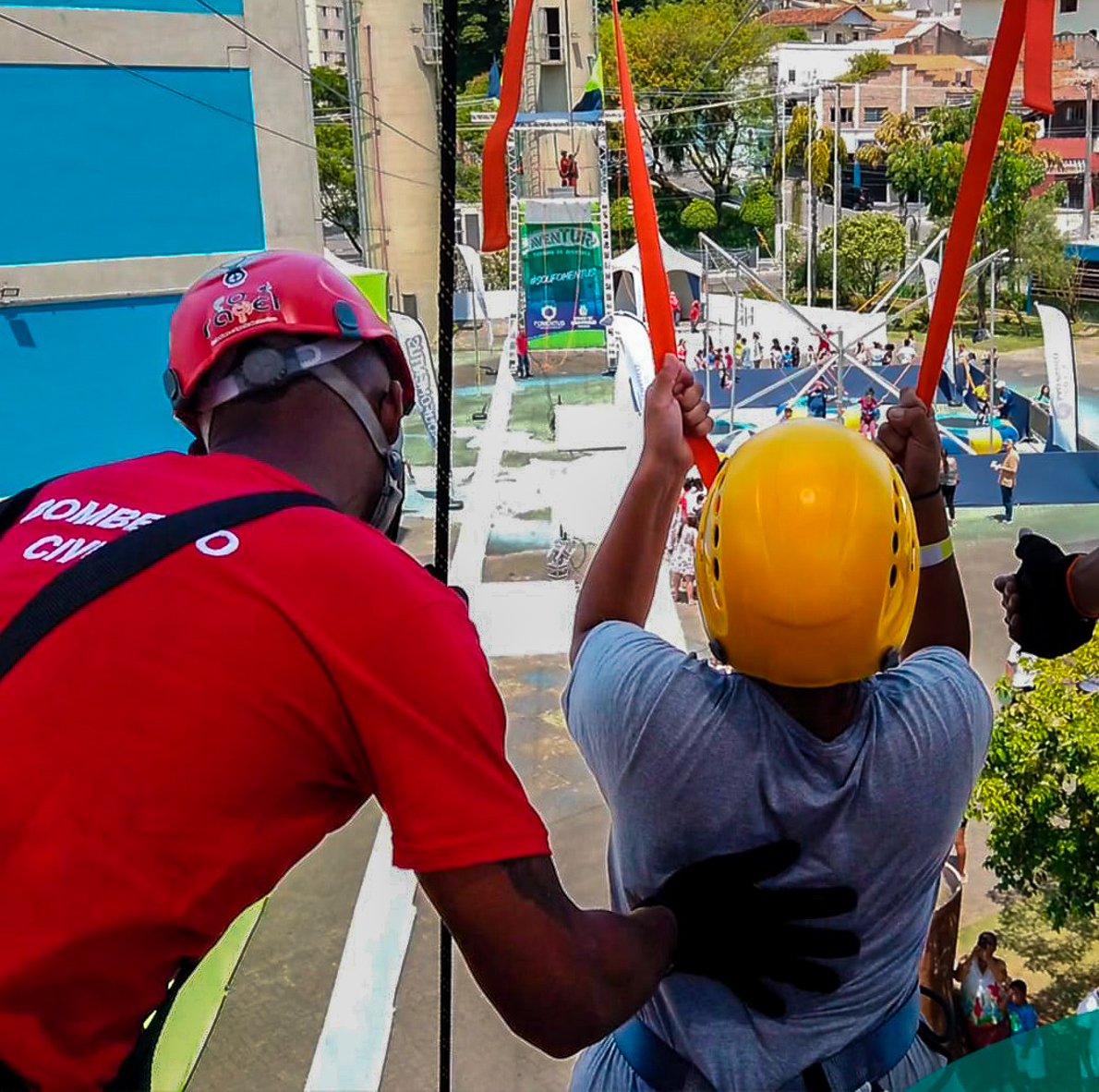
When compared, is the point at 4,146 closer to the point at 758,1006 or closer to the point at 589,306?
the point at 758,1006

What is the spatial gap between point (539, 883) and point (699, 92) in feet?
151

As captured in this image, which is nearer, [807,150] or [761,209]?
[807,150]

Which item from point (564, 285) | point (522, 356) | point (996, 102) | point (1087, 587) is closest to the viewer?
point (996, 102)

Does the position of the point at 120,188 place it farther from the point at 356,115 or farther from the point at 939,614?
the point at 356,115

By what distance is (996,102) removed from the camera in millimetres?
1651

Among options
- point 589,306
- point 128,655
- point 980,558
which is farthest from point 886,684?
point 589,306

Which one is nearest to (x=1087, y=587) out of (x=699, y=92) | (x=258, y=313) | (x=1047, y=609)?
(x=1047, y=609)

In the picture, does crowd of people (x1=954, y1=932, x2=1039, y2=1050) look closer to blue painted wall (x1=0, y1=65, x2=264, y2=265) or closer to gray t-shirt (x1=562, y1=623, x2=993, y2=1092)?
gray t-shirt (x1=562, y1=623, x2=993, y2=1092)

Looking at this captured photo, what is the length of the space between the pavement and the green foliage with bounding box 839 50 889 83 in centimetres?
3995

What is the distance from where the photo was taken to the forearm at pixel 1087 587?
2.18 metres

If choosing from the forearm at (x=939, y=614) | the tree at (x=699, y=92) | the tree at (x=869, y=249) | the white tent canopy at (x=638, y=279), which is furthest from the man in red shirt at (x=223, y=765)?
the tree at (x=699, y=92)

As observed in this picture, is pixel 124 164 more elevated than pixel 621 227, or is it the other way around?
pixel 621 227

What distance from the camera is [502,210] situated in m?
1.85

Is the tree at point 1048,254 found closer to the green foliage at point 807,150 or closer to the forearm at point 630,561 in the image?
the green foliage at point 807,150
